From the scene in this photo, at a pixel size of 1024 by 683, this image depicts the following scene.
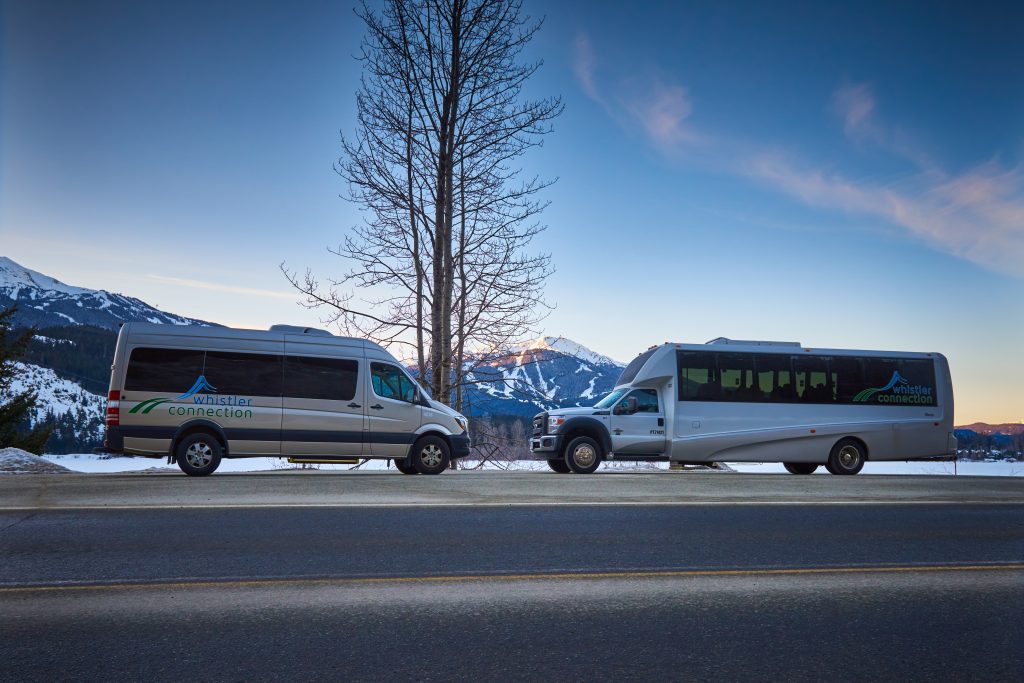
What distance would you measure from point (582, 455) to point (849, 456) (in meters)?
7.64

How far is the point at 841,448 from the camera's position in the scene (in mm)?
20359

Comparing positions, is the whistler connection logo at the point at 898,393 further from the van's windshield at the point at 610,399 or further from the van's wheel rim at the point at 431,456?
the van's wheel rim at the point at 431,456

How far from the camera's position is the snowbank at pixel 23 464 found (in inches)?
676

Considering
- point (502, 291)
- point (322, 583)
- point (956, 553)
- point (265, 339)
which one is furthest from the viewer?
point (502, 291)

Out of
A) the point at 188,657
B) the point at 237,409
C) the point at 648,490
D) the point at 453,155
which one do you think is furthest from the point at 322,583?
the point at 453,155

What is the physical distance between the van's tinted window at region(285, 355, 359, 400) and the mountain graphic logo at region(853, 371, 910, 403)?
1336 cm

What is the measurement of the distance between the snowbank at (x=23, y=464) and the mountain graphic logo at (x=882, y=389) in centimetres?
1998

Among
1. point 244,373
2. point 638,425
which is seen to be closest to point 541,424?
point 638,425

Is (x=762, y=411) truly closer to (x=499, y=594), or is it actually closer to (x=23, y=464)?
(x=499, y=594)

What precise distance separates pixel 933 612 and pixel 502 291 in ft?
65.0

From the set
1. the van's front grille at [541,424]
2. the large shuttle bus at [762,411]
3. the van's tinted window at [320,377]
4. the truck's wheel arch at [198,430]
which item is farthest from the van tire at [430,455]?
the truck's wheel arch at [198,430]

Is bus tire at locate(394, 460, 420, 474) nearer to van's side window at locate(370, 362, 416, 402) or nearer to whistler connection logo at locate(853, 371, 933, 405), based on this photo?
van's side window at locate(370, 362, 416, 402)

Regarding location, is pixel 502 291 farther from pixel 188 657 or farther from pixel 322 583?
pixel 188 657

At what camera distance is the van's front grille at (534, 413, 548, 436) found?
61.3ft
